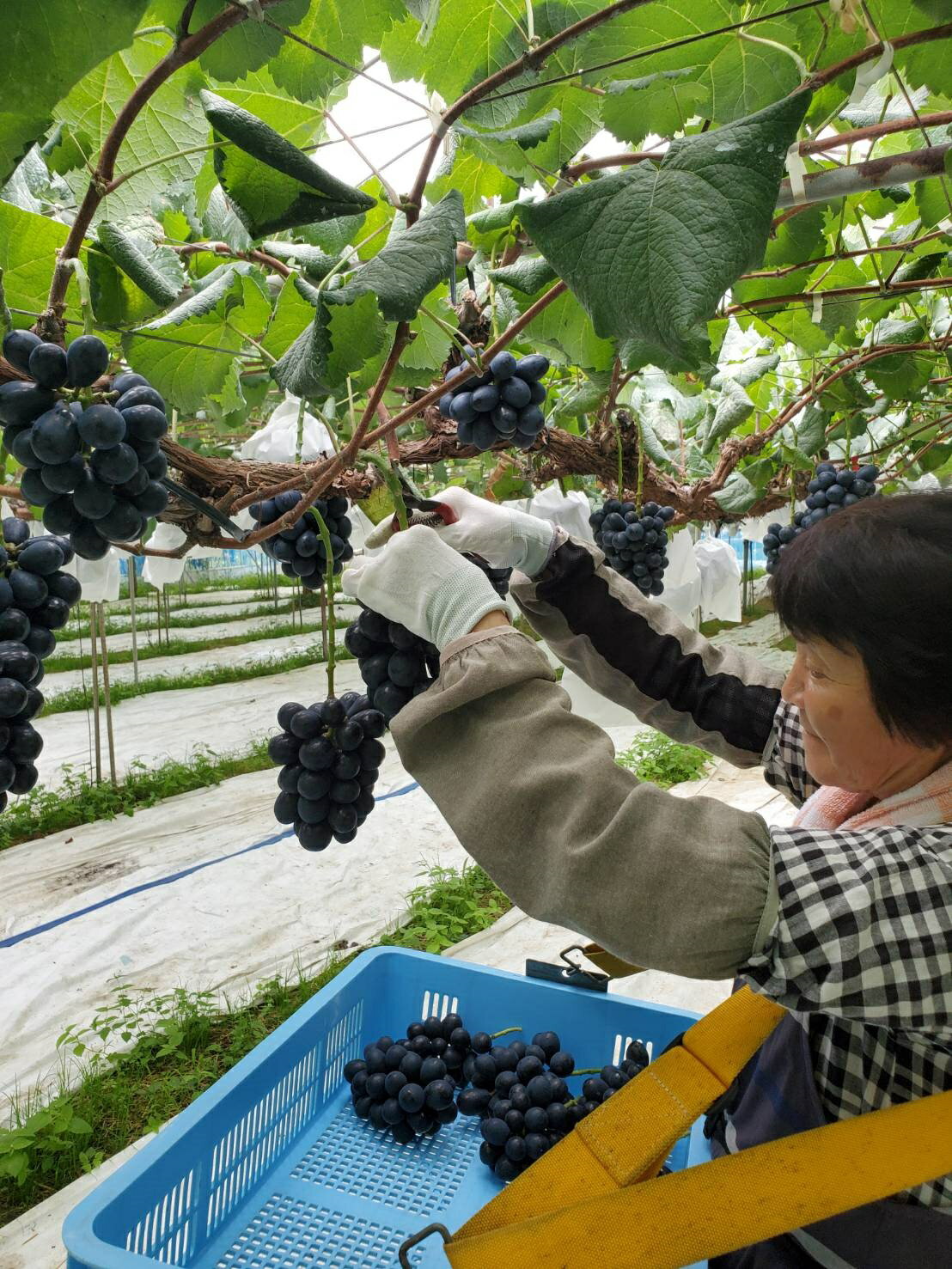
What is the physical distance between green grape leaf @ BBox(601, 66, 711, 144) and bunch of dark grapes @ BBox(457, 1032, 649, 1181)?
1.72 metres

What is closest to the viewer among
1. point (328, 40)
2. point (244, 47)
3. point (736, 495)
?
point (244, 47)

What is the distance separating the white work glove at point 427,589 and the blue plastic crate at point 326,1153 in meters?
0.99

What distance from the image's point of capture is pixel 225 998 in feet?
10.3

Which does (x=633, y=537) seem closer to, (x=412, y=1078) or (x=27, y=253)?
(x=412, y=1078)

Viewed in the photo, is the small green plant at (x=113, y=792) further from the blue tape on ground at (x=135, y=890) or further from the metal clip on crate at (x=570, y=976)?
the metal clip on crate at (x=570, y=976)

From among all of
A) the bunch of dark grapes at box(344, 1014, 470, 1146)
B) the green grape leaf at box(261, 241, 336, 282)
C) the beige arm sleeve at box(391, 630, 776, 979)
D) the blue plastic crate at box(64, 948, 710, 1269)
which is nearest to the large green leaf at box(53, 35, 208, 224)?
the green grape leaf at box(261, 241, 336, 282)

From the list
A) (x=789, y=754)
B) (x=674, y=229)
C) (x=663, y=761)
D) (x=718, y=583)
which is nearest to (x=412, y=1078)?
(x=789, y=754)

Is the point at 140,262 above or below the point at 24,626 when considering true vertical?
above

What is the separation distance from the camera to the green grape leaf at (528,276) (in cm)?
96

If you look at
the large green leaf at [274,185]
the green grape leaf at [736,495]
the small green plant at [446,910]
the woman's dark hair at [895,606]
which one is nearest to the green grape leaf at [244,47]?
the large green leaf at [274,185]

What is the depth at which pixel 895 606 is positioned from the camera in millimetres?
773

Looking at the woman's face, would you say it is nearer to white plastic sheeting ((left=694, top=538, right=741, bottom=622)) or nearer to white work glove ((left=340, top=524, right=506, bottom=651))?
white work glove ((left=340, top=524, right=506, bottom=651))

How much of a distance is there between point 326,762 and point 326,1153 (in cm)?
140

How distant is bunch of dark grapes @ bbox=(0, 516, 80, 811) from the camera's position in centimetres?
79
